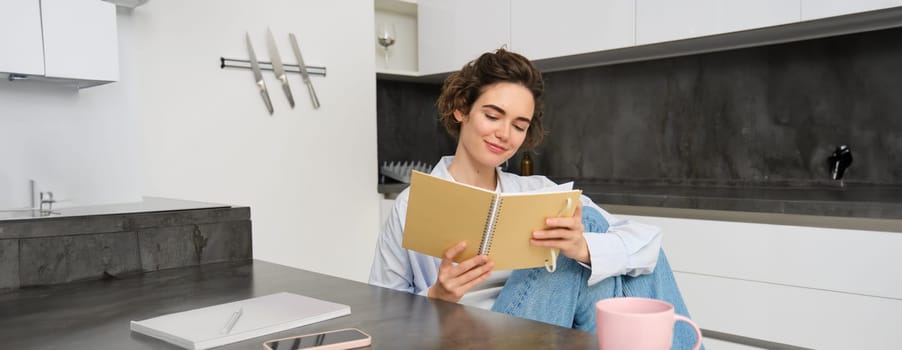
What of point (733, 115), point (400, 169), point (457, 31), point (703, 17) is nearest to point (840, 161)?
point (733, 115)

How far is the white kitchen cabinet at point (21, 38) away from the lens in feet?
5.58

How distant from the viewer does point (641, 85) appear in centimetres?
302

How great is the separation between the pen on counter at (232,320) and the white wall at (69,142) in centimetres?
129

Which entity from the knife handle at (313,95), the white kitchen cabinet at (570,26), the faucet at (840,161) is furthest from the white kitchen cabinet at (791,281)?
the knife handle at (313,95)

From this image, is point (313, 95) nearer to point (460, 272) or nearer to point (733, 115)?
point (733, 115)

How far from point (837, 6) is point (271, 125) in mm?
2082

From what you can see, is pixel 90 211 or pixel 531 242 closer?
pixel 531 242

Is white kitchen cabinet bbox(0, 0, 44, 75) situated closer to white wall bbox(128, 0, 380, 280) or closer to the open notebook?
white wall bbox(128, 0, 380, 280)

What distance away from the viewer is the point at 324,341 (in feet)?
2.58

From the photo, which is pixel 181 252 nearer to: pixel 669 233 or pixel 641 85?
pixel 669 233

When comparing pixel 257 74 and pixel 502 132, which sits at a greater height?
pixel 257 74

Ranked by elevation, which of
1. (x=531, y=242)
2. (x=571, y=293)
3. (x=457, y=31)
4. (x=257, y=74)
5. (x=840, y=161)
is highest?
(x=457, y=31)

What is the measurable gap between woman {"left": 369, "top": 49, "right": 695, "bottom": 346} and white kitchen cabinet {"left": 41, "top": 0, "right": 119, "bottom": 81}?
3.08 feet

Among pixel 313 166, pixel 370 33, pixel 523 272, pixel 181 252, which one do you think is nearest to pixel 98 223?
pixel 181 252
